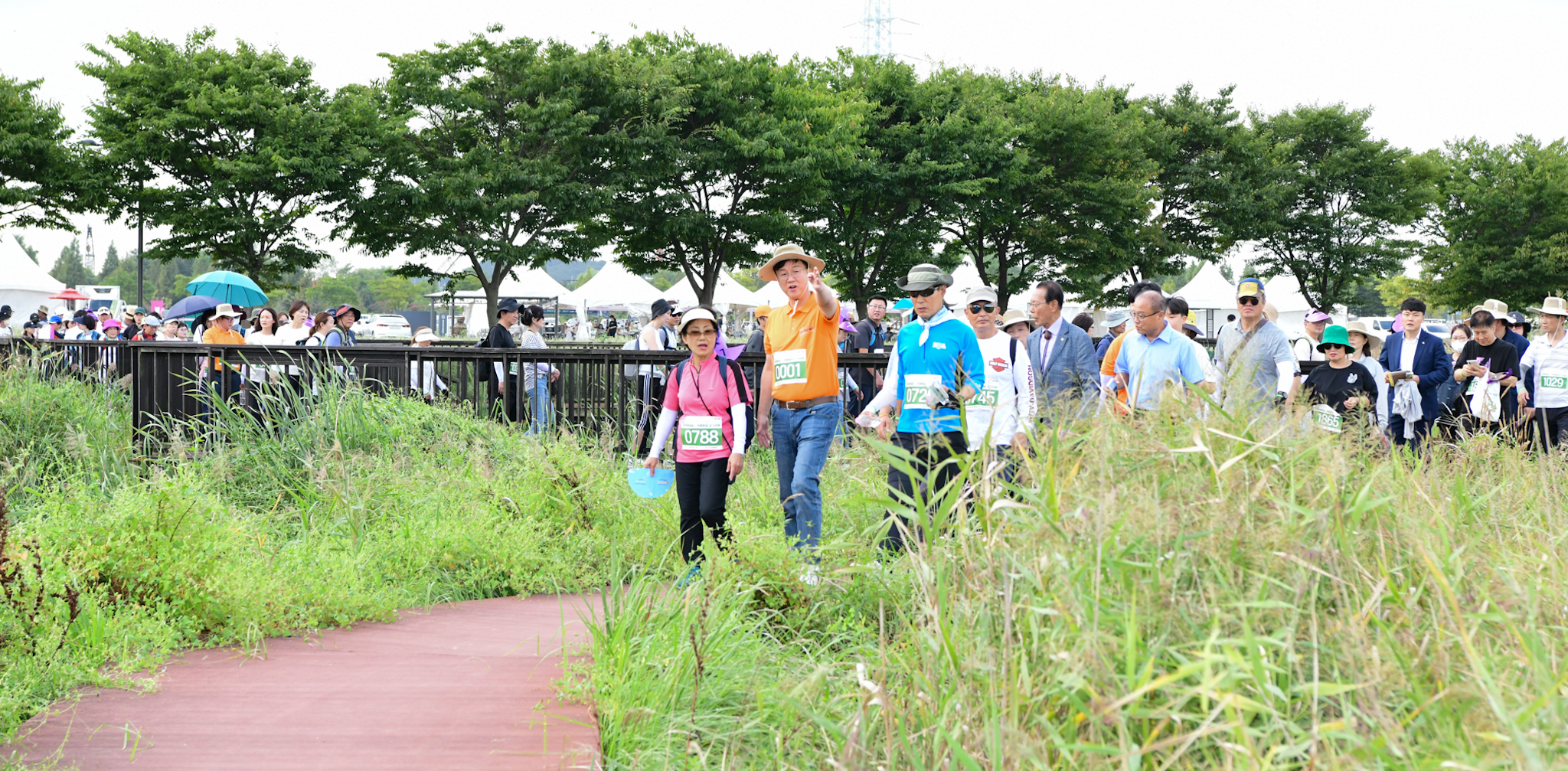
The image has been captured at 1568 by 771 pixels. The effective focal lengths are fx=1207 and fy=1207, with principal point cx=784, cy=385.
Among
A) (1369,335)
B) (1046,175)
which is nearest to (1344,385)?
(1369,335)

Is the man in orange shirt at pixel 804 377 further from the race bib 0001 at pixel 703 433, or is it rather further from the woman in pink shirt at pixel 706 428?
the race bib 0001 at pixel 703 433

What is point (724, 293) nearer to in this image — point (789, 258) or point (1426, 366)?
point (1426, 366)

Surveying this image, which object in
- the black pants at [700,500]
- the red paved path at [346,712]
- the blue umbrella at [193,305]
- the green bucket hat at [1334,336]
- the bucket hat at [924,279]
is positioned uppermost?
the blue umbrella at [193,305]

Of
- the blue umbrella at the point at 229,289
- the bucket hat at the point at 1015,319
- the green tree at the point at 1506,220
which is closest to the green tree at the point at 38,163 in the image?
the blue umbrella at the point at 229,289

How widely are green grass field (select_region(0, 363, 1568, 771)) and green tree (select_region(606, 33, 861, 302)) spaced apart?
841 inches

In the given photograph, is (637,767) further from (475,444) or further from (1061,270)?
(1061,270)

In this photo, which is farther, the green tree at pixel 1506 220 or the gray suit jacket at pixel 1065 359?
the green tree at pixel 1506 220

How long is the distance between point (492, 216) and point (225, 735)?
23657mm

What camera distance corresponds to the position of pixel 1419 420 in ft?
32.2

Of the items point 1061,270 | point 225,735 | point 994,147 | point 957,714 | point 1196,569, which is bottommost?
point 225,735

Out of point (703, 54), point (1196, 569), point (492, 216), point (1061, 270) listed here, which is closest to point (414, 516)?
point (1196, 569)

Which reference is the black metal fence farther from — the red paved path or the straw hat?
the red paved path

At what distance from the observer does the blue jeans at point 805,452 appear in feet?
19.9

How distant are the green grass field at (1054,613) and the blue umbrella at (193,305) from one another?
12690 mm
